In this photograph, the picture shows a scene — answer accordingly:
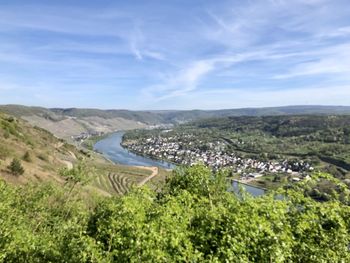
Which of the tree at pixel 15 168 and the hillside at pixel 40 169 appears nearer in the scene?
the tree at pixel 15 168

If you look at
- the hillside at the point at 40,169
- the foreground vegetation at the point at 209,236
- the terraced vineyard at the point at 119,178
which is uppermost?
the foreground vegetation at the point at 209,236

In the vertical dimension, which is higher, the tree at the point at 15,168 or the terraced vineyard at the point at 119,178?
the tree at the point at 15,168

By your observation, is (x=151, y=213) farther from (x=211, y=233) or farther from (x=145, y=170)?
(x=145, y=170)

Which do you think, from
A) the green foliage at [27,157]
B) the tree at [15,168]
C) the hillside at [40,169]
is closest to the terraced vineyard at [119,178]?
→ the hillside at [40,169]

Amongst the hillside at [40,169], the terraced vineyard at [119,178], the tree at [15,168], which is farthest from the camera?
the terraced vineyard at [119,178]

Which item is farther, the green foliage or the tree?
the green foliage

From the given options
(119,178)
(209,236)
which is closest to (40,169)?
(119,178)

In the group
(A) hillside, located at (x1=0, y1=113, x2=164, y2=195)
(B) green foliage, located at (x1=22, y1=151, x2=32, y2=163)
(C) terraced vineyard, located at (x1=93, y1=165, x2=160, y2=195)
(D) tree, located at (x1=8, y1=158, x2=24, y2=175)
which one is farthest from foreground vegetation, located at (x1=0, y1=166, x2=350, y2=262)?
(C) terraced vineyard, located at (x1=93, y1=165, x2=160, y2=195)

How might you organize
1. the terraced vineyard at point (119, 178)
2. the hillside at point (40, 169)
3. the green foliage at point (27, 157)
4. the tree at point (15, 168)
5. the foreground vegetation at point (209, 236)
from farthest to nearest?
the terraced vineyard at point (119, 178) → the green foliage at point (27, 157) → the hillside at point (40, 169) → the tree at point (15, 168) → the foreground vegetation at point (209, 236)

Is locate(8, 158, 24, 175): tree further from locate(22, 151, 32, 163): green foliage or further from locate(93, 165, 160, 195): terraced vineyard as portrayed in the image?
locate(93, 165, 160, 195): terraced vineyard

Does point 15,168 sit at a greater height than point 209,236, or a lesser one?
lesser

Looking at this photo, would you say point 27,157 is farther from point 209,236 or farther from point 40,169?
point 209,236

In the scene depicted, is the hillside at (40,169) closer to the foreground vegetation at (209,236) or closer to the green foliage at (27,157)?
the green foliage at (27,157)
